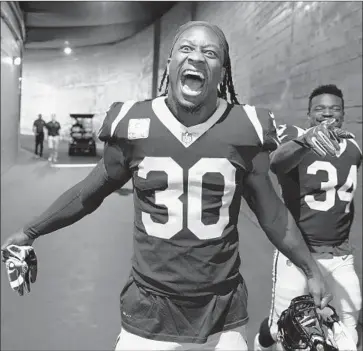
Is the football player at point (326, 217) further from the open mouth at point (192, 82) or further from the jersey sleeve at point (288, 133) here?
the open mouth at point (192, 82)

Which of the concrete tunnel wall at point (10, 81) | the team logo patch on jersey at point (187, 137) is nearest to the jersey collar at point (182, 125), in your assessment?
the team logo patch on jersey at point (187, 137)

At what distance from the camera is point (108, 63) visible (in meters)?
2.12

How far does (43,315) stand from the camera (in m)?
2.09

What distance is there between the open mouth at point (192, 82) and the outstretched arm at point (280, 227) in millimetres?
221

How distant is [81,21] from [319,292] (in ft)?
5.49

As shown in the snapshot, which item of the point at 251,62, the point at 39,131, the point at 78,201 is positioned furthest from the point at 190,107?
the point at 39,131

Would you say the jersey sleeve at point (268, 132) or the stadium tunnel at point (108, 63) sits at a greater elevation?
the stadium tunnel at point (108, 63)

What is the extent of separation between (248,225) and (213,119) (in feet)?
2.96

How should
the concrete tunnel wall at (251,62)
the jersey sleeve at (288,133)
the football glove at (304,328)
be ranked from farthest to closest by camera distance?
the concrete tunnel wall at (251,62), the jersey sleeve at (288,133), the football glove at (304,328)

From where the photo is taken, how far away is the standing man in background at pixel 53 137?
1918 millimetres

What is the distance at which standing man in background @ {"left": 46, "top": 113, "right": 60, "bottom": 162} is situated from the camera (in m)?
1.92

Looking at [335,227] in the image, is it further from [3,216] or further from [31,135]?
[3,216]

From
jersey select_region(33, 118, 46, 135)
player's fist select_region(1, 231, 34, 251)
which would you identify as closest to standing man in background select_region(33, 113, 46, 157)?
jersey select_region(33, 118, 46, 135)

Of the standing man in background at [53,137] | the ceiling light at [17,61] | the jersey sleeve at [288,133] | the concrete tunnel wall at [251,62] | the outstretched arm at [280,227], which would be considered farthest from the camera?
the ceiling light at [17,61]
